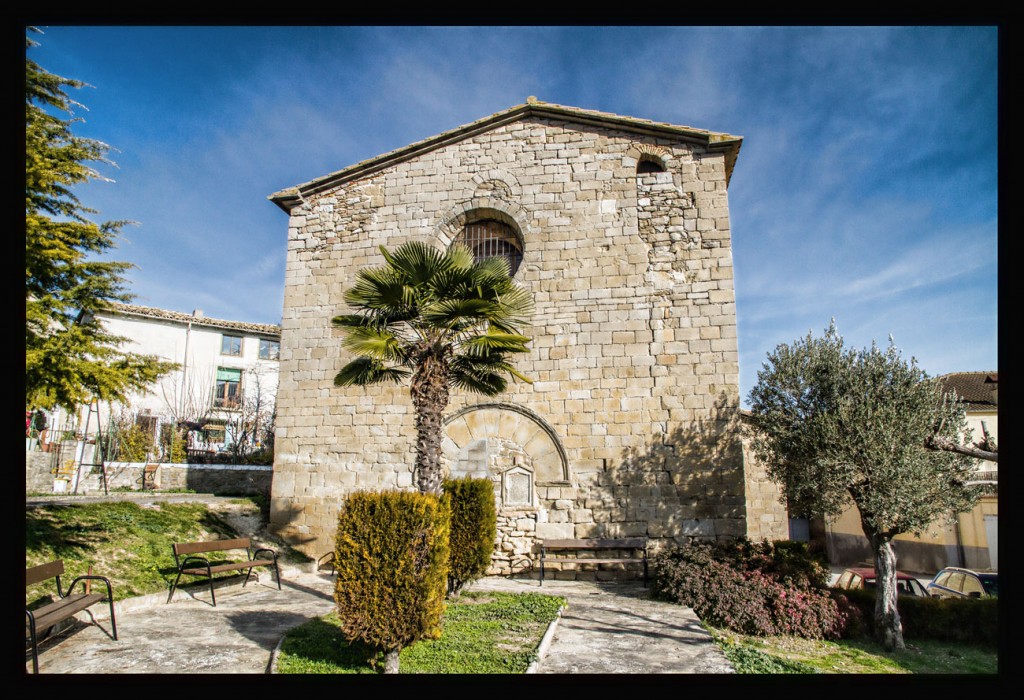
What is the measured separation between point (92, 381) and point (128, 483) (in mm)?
12137

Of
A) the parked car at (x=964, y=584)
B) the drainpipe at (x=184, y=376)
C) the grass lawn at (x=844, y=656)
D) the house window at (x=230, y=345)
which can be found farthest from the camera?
the house window at (x=230, y=345)

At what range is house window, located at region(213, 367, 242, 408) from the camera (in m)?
28.7

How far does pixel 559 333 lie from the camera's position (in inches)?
447

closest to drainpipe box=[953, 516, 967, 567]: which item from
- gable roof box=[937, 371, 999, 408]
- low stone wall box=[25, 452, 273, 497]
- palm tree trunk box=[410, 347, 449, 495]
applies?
gable roof box=[937, 371, 999, 408]

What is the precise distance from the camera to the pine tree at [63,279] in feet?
22.4

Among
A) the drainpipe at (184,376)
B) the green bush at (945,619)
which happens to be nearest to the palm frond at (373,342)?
the green bush at (945,619)

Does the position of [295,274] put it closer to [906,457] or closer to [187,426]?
[906,457]

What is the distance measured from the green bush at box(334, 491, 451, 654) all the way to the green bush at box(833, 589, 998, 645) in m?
6.37

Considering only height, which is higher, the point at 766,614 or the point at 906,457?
the point at 906,457

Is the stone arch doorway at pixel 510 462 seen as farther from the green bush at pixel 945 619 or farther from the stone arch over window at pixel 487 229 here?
the green bush at pixel 945 619

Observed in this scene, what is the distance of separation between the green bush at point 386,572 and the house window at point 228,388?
1008 inches

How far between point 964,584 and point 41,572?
45.8ft
